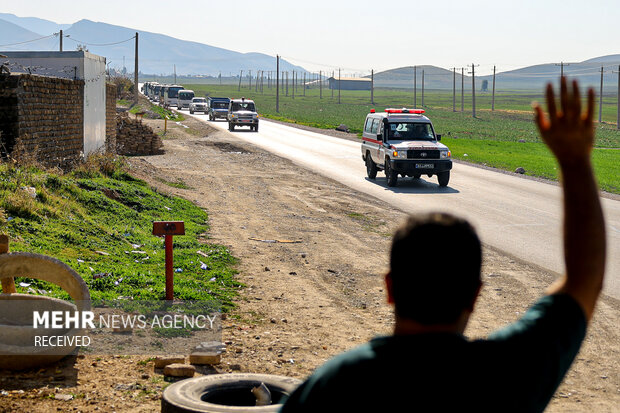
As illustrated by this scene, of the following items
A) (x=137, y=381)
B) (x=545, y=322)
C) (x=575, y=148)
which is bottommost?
(x=137, y=381)

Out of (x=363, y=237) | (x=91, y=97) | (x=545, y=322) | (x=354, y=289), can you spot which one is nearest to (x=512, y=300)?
(x=354, y=289)

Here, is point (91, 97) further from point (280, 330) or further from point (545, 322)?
point (545, 322)

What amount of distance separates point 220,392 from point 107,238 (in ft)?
24.1

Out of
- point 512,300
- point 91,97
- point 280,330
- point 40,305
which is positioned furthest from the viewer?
point 91,97

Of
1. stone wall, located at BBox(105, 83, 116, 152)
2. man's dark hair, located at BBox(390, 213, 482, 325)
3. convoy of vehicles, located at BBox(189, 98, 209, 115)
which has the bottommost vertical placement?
man's dark hair, located at BBox(390, 213, 482, 325)

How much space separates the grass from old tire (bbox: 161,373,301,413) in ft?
11.7

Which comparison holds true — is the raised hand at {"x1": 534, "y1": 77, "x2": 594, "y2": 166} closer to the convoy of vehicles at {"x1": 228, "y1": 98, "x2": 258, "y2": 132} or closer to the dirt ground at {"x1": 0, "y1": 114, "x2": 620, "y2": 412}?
the dirt ground at {"x1": 0, "y1": 114, "x2": 620, "y2": 412}

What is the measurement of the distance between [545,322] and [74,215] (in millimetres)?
12121

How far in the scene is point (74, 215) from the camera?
1324 centimetres

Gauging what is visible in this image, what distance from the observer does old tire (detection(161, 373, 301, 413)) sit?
16.6 ft

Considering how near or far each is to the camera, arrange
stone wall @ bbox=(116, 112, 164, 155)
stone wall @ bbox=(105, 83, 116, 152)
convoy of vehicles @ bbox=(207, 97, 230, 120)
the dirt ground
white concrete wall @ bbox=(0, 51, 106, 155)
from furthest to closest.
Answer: convoy of vehicles @ bbox=(207, 97, 230, 120)
stone wall @ bbox=(116, 112, 164, 155)
stone wall @ bbox=(105, 83, 116, 152)
white concrete wall @ bbox=(0, 51, 106, 155)
the dirt ground

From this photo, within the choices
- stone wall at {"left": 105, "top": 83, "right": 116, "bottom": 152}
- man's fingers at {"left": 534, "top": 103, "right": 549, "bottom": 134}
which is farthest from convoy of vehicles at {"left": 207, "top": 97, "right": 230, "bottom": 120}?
man's fingers at {"left": 534, "top": 103, "right": 549, "bottom": 134}

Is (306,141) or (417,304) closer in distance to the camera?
(417,304)

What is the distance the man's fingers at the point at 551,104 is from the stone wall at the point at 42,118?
1416cm
